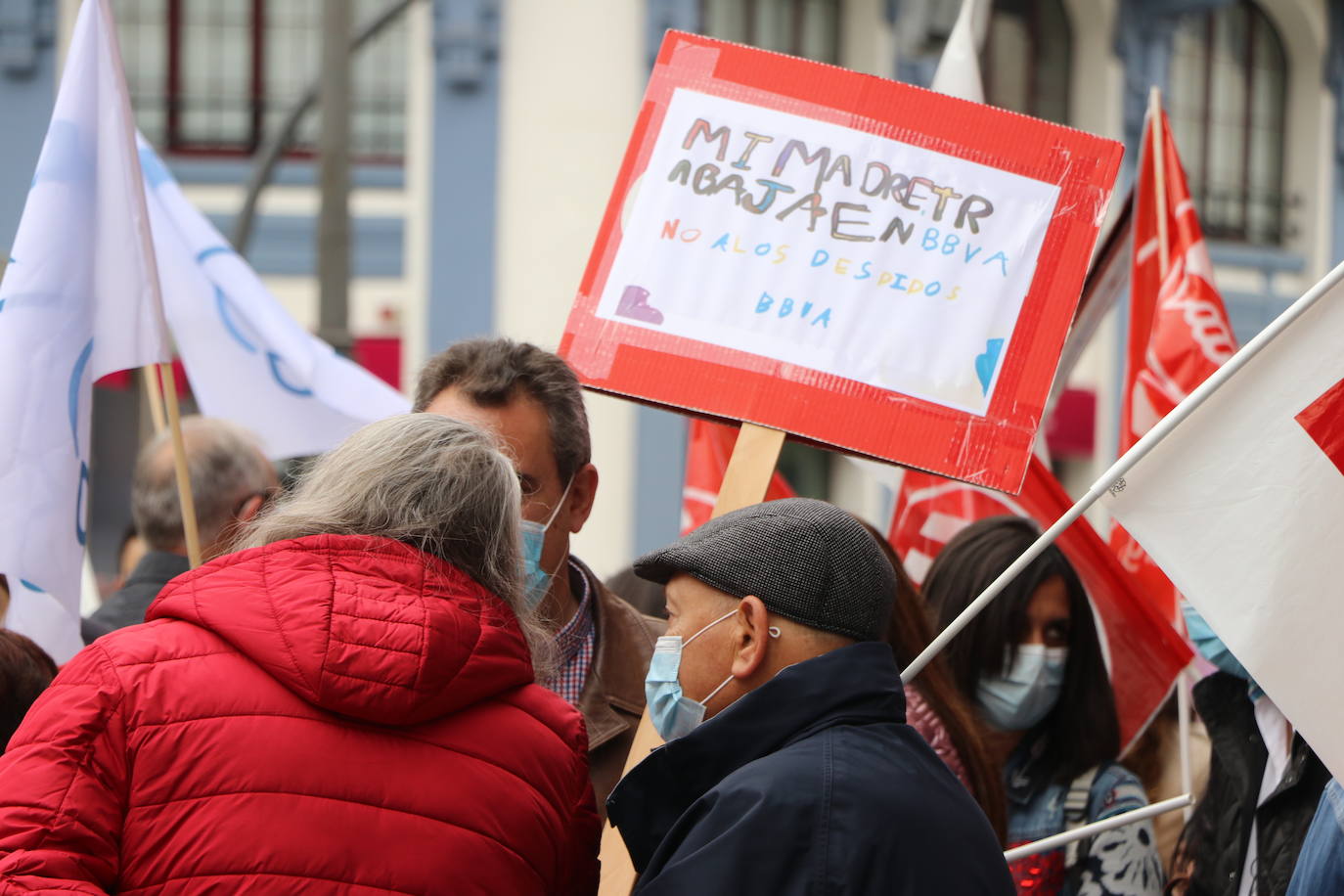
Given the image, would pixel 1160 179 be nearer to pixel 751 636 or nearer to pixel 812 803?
pixel 751 636

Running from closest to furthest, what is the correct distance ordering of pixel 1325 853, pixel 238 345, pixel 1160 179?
pixel 1325 853 → pixel 1160 179 → pixel 238 345

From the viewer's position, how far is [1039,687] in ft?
11.9

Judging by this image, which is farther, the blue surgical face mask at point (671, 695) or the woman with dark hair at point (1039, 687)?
the woman with dark hair at point (1039, 687)

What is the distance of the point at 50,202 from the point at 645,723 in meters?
A: 1.68

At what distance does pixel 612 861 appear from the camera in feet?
8.28

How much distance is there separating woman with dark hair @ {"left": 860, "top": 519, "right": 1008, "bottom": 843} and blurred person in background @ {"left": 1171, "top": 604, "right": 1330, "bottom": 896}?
48cm

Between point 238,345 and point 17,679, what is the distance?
259cm

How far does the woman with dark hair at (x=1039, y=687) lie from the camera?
11.5ft

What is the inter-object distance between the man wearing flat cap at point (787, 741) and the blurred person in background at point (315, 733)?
0.65 feet

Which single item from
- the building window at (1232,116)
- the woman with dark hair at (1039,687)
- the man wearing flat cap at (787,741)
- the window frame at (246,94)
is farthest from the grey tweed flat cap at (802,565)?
the building window at (1232,116)

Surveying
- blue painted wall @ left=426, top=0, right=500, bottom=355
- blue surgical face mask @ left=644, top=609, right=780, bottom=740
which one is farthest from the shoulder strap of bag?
blue painted wall @ left=426, top=0, right=500, bottom=355

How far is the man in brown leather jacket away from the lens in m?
2.90

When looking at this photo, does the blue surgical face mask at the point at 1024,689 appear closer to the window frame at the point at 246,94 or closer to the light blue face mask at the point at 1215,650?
Result: the light blue face mask at the point at 1215,650

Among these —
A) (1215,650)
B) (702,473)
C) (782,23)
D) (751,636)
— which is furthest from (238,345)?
(782,23)
